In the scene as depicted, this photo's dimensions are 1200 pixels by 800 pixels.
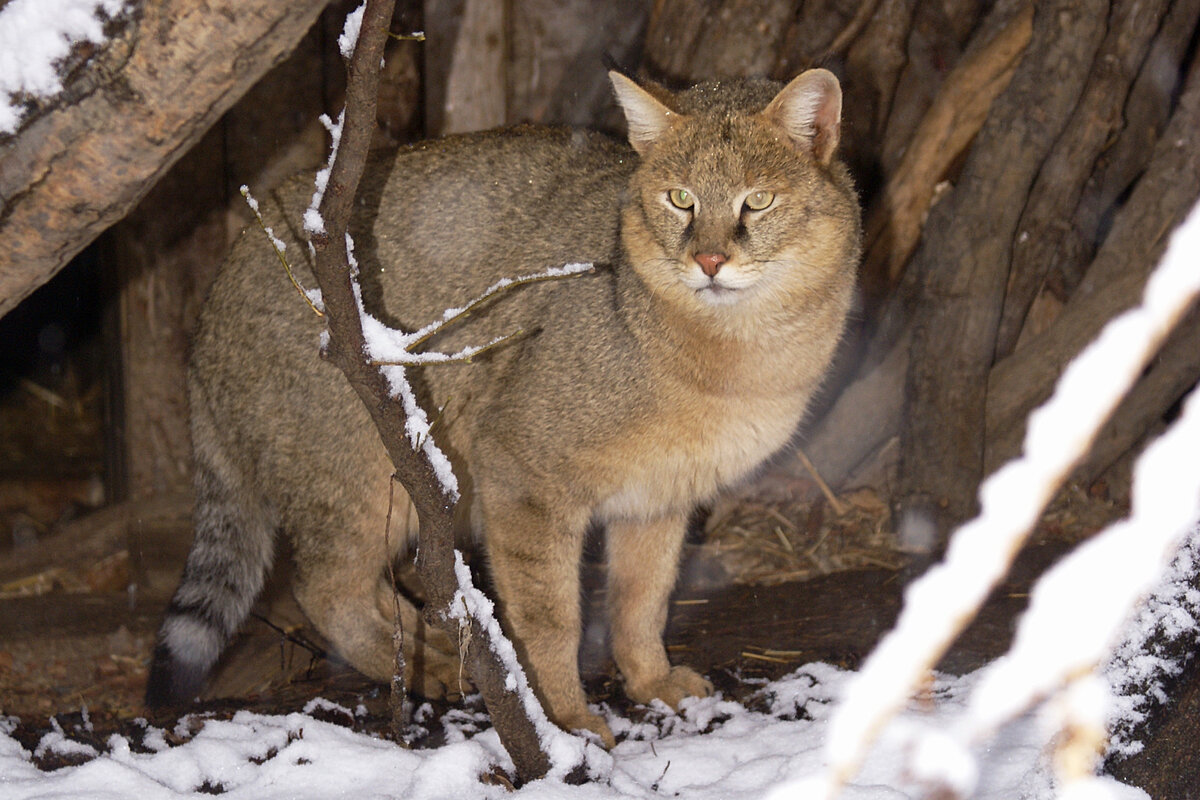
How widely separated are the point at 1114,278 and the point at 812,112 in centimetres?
215

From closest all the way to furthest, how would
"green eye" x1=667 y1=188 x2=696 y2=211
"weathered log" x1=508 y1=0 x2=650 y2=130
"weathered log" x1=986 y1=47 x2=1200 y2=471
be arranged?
"green eye" x1=667 y1=188 x2=696 y2=211 → "weathered log" x1=986 y1=47 x2=1200 y2=471 → "weathered log" x1=508 y1=0 x2=650 y2=130

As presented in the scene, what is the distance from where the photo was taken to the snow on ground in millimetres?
2920

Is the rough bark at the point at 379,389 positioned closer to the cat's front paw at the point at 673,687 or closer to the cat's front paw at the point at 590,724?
the cat's front paw at the point at 590,724

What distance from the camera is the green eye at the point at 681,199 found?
3435mm

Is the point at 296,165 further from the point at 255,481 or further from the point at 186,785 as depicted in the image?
the point at 186,785

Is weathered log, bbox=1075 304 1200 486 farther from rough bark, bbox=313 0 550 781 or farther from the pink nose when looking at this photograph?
rough bark, bbox=313 0 550 781

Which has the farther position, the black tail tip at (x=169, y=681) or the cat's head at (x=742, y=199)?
the black tail tip at (x=169, y=681)

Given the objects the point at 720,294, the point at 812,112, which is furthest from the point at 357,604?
the point at 812,112

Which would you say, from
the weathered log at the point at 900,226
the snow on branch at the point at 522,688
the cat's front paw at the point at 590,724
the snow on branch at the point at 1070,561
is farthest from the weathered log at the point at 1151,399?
the snow on branch at the point at 1070,561

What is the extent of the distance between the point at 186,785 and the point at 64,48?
192 centimetres

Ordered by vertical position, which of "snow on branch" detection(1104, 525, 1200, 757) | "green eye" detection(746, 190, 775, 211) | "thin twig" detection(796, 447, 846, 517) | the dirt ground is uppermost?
"green eye" detection(746, 190, 775, 211)

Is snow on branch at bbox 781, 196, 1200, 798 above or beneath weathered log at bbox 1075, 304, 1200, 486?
above

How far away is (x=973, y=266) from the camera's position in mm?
4879

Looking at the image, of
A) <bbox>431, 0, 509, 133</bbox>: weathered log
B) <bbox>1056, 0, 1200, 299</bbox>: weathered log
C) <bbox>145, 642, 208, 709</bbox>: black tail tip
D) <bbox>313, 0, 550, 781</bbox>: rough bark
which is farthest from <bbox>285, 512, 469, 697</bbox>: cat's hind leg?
<bbox>1056, 0, 1200, 299</bbox>: weathered log
